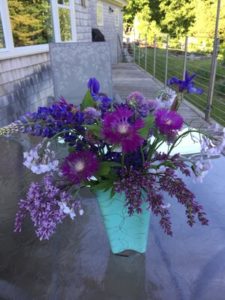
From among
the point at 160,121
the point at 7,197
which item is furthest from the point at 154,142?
the point at 7,197

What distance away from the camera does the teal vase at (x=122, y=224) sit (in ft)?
2.71

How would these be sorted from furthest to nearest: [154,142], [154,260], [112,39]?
[112,39]
[154,260]
[154,142]

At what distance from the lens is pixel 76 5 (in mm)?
6328

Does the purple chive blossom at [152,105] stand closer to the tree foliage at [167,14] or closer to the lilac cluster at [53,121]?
the lilac cluster at [53,121]

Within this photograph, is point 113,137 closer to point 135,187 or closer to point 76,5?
point 135,187

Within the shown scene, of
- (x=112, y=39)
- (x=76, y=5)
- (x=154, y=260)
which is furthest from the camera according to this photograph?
(x=112, y=39)

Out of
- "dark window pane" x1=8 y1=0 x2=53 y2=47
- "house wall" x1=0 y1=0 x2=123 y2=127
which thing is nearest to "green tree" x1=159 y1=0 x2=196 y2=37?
"dark window pane" x1=8 y1=0 x2=53 y2=47

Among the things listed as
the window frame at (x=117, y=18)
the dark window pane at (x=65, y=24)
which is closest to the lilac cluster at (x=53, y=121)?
the dark window pane at (x=65, y=24)

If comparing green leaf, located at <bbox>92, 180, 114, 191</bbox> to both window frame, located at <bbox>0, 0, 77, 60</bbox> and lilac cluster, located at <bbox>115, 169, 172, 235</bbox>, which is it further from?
window frame, located at <bbox>0, 0, 77, 60</bbox>

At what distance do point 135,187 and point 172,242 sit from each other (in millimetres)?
388

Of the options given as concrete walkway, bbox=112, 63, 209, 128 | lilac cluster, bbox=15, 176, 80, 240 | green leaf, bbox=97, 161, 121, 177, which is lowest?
concrete walkway, bbox=112, 63, 209, 128

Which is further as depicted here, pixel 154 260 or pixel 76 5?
pixel 76 5

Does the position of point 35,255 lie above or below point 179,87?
below

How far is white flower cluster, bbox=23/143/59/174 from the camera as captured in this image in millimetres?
705
